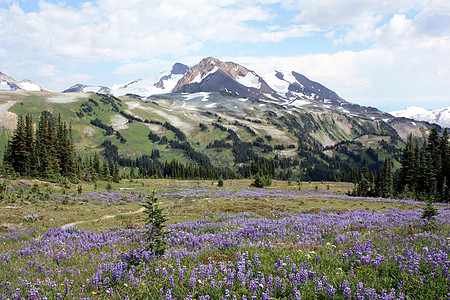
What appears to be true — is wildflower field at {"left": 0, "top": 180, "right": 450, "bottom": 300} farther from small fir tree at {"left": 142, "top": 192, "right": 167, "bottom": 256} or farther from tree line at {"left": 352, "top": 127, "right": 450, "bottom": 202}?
tree line at {"left": 352, "top": 127, "right": 450, "bottom": 202}

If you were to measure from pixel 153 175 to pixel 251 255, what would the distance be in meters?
150

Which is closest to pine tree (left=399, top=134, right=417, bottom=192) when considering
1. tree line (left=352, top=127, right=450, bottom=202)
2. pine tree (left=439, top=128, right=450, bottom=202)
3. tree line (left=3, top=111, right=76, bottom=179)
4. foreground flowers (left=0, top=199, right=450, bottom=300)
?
tree line (left=352, top=127, right=450, bottom=202)

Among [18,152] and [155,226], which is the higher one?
[18,152]

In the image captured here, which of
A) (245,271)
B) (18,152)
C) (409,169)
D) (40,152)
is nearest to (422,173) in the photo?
(409,169)

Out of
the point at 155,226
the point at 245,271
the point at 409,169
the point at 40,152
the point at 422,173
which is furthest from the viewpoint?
the point at 409,169

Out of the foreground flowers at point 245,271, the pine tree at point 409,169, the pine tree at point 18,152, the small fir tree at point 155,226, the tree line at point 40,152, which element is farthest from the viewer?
the pine tree at point 409,169

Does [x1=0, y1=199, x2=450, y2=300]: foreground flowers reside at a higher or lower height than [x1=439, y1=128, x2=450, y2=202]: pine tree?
lower

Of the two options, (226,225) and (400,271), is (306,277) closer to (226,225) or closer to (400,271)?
(400,271)

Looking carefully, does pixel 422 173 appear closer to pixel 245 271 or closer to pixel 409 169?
pixel 409 169

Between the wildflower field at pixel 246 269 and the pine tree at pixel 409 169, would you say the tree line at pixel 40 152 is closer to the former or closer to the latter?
the wildflower field at pixel 246 269

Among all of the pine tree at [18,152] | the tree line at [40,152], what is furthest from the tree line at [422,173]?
the pine tree at [18,152]

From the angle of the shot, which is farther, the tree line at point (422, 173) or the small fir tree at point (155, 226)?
the tree line at point (422, 173)

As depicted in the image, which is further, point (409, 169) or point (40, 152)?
point (409, 169)

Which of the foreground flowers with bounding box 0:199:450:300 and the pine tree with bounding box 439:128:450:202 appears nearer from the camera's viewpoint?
the foreground flowers with bounding box 0:199:450:300
